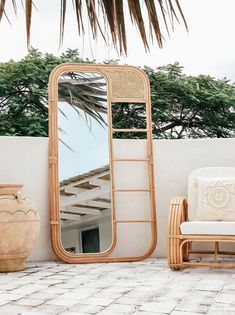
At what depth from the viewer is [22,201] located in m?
4.27

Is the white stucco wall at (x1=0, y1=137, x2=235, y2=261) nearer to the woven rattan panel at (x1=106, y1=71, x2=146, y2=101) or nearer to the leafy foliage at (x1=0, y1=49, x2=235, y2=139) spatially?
the woven rattan panel at (x1=106, y1=71, x2=146, y2=101)

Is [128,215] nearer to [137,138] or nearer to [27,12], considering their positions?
[137,138]

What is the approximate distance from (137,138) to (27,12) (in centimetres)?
436

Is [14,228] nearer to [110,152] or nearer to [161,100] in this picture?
[110,152]

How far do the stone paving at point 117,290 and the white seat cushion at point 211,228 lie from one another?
1.11ft

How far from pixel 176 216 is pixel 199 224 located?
26 cm

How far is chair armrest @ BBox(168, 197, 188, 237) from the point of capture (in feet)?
13.1

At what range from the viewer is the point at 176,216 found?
4.07 metres

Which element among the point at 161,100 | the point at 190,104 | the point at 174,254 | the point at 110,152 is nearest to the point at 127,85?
the point at 110,152

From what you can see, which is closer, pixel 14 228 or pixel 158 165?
pixel 14 228

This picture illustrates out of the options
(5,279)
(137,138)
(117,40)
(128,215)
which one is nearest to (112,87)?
(137,138)

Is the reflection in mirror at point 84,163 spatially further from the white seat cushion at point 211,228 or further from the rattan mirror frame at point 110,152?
the white seat cushion at point 211,228

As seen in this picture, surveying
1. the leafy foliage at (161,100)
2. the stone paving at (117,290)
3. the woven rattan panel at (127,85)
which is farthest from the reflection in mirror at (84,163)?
the leafy foliage at (161,100)

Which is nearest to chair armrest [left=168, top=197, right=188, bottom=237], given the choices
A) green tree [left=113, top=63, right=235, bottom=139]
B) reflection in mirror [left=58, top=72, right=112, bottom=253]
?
reflection in mirror [left=58, top=72, right=112, bottom=253]
